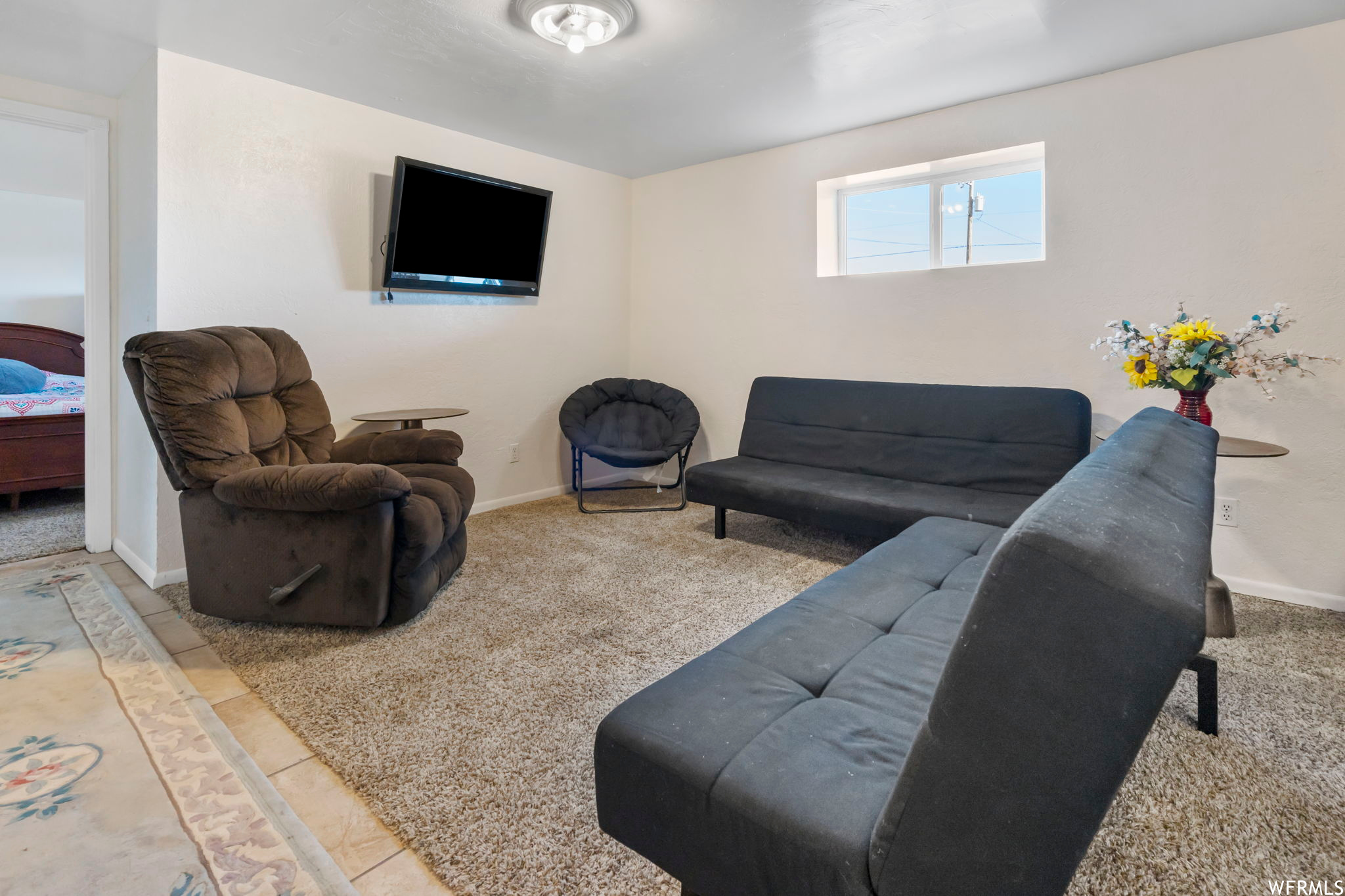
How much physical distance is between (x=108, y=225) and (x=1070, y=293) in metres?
4.58

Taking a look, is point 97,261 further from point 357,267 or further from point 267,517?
point 267,517

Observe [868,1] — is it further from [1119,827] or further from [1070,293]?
[1119,827]

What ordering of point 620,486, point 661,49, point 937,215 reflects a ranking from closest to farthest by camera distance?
point 661,49
point 937,215
point 620,486

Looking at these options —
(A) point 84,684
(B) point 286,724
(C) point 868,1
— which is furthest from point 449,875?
(C) point 868,1

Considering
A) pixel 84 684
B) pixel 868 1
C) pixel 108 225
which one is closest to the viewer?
pixel 84 684

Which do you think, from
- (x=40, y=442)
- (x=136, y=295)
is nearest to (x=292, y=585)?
(x=136, y=295)

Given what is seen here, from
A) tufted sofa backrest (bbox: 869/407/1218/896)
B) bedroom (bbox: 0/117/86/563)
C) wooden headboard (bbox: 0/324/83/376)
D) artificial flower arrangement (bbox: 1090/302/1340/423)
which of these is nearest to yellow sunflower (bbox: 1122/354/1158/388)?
artificial flower arrangement (bbox: 1090/302/1340/423)

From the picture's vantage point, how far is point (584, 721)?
1789mm

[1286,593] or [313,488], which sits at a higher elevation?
[313,488]

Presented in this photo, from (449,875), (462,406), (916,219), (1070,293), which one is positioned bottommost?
(449,875)

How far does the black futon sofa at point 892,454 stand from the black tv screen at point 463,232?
5.53 feet

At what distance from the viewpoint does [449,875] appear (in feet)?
4.16

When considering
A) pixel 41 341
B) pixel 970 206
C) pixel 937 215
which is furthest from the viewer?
pixel 41 341

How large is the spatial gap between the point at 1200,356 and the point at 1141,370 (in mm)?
190
